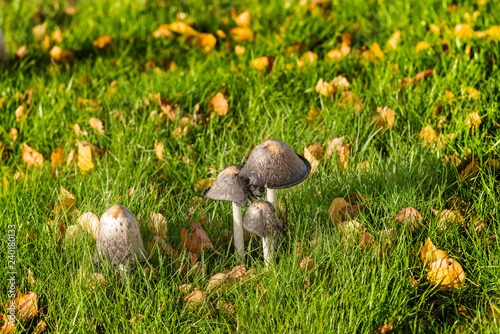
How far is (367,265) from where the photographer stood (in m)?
2.19

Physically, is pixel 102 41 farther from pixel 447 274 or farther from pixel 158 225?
pixel 447 274

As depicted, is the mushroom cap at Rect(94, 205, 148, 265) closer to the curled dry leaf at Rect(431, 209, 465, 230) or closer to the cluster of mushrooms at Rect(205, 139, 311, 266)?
the cluster of mushrooms at Rect(205, 139, 311, 266)

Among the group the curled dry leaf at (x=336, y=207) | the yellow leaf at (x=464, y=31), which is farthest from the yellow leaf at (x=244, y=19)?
the curled dry leaf at (x=336, y=207)

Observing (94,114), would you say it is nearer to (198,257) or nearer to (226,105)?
(226,105)

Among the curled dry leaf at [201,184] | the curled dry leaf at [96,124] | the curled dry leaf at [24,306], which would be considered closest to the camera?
the curled dry leaf at [24,306]

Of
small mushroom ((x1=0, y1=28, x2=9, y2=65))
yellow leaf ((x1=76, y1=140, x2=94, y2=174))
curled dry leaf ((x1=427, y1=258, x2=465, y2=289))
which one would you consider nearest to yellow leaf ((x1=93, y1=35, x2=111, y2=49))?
small mushroom ((x1=0, y1=28, x2=9, y2=65))

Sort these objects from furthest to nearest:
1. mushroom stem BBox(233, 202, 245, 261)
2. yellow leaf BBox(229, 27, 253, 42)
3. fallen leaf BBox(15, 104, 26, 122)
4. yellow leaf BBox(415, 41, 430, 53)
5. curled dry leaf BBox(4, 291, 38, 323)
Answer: yellow leaf BBox(229, 27, 253, 42), yellow leaf BBox(415, 41, 430, 53), fallen leaf BBox(15, 104, 26, 122), mushroom stem BBox(233, 202, 245, 261), curled dry leaf BBox(4, 291, 38, 323)

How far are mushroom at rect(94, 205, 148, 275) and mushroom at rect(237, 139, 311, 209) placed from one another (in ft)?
1.70

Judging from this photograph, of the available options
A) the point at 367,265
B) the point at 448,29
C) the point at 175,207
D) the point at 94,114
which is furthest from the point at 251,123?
the point at 448,29

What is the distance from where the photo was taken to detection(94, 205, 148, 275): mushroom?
2.07 metres

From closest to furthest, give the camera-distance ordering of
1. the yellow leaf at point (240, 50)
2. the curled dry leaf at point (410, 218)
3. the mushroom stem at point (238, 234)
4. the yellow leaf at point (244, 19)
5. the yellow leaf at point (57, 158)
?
the mushroom stem at point (238, 234)
the curled dry leaf at point (410, 218)
the yellow leaf at point (57, 158)
the yellow leaf at point (240, 50)
the yellow leaf at point (244, 19)

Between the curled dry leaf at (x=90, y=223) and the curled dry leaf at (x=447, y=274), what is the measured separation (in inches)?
64.5

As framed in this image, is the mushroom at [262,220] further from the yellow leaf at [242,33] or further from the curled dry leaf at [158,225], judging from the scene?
the yellow leaf at [242,33]

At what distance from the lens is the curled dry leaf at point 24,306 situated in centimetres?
216
